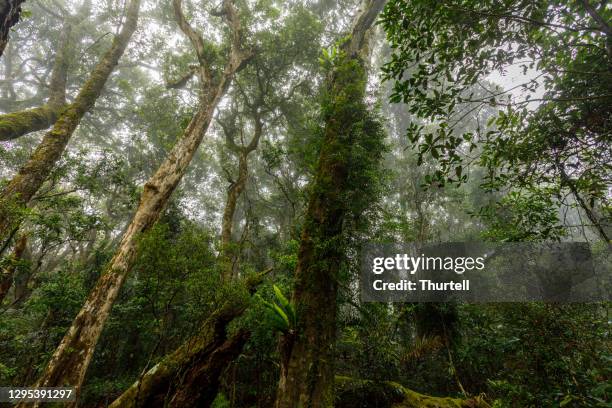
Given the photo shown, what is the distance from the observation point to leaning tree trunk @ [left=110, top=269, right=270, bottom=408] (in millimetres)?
4559

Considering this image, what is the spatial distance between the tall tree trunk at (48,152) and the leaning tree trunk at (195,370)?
3.48 metres

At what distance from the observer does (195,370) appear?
15.7 feet

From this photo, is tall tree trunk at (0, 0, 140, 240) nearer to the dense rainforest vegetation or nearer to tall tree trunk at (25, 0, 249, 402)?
the dense rainforest vegetation

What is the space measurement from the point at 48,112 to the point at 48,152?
4748 mm

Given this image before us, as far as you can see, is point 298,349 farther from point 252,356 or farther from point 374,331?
point 252,356

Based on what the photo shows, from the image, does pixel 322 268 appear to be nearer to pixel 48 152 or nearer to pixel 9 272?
pixel 9 272

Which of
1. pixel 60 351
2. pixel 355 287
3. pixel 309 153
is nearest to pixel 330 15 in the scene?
pixel 309 153

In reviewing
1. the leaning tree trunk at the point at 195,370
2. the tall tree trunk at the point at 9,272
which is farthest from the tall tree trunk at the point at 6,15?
the leaning tree trunk at the point at 195,370

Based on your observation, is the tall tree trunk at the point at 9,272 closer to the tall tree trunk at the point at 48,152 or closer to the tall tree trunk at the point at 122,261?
the tall tree trunk at the point at 48,152

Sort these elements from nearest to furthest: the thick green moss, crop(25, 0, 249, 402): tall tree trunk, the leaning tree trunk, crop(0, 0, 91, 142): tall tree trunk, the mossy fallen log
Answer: the leaning tree trunk < crop(25, 0, 249, 402): tall tree trunk < the mossy fallen log < the thick green moss < crop(0, 0, 91, 142): tall tree trunk

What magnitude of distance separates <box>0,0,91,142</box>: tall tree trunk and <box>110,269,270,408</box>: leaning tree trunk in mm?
8139

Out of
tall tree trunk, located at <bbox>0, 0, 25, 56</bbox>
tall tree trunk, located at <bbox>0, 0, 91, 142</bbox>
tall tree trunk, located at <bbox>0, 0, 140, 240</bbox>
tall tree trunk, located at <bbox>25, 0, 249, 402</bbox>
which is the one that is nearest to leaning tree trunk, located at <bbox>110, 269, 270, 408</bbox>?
tall tree trunk, located at <bbox>25, 0, 249, 402</bbox>

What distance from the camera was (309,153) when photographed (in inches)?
245

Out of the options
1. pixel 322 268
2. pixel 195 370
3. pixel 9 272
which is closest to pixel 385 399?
pixel 322 268
